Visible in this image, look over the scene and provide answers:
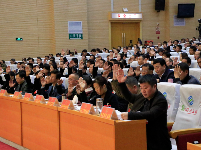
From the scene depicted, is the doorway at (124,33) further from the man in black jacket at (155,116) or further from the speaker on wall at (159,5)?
the man in black jacket at (155,116)

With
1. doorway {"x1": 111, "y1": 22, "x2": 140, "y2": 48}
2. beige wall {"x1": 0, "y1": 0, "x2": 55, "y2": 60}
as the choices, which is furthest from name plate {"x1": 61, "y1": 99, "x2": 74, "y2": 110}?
doorway {"x1": 111, "y1": 22, "x2": 140, "y2": 48}

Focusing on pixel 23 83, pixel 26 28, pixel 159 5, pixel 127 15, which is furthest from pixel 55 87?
pixel 159 5

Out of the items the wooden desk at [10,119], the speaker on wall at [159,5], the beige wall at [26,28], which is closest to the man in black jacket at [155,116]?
the wooden desk at [10,119]

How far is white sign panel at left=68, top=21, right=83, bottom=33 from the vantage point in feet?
44.0

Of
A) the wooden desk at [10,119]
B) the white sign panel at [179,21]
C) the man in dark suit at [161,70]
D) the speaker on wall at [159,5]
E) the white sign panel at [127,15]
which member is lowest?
the wooden desk at [10,119]

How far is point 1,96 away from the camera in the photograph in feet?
14.4

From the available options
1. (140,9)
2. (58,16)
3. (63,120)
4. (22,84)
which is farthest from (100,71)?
(140,9)

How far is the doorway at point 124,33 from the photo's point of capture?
14547 mm

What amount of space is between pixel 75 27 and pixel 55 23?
0.91 metres

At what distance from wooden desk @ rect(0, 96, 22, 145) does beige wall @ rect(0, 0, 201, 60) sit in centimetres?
920

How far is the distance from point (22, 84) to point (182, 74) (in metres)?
3.17

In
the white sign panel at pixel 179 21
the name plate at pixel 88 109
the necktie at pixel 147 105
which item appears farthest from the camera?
the white sign panel at pixel 179 21

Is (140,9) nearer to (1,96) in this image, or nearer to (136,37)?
(136,37)

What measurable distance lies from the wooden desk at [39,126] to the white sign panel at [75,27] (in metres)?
9.84
